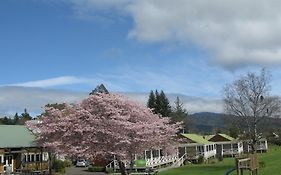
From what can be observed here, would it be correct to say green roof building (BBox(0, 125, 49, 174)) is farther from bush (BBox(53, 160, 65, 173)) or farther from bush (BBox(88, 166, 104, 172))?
bush (BBox(88, 166, 104, 172))

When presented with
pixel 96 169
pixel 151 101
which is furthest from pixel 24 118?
pixel 96 169

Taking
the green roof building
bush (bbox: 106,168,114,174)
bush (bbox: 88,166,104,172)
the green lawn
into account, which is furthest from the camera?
bush (bbox: 88,166,104,172)

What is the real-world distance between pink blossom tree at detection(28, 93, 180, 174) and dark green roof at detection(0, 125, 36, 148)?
42.3 feet

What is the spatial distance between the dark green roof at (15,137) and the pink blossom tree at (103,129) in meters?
12.9

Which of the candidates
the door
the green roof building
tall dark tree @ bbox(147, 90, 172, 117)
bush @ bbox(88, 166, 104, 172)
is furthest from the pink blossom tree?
tall dark tree @ bbox(147, 90, 172, 117)

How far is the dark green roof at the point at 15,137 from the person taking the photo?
48250 millimetres

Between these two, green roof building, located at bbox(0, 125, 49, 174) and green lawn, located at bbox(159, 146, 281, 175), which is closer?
green lawn, located at bbox(159, 146, 281, 175)

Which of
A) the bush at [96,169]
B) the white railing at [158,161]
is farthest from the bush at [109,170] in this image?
the white railing at [158,161]

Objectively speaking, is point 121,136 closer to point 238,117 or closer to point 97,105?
point 97,105

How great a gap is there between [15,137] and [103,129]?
20707 mm

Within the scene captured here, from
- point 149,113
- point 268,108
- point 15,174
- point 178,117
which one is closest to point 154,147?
point 149,113

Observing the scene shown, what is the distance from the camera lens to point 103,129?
3372cm

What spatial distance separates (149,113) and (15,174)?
15.8m

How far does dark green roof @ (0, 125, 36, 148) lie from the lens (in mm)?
48250
